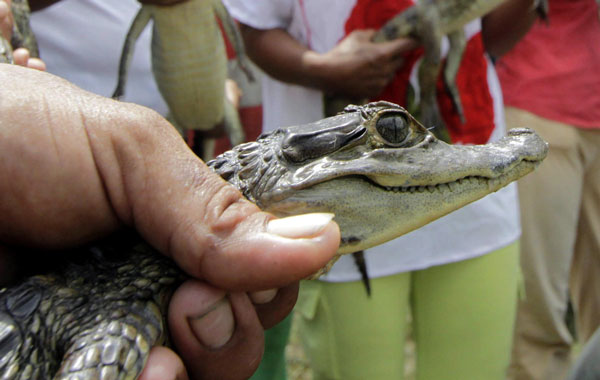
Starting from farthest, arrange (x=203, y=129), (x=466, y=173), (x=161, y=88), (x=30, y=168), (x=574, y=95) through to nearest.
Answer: (x=574, y=95) → (x=203, y=129) → (x=161, y=88) → (x=466, y=173) → (x=30, y=168)

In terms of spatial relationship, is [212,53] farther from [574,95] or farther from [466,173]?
[574,95]

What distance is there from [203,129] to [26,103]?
4.50 feet

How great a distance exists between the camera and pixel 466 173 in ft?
3.13

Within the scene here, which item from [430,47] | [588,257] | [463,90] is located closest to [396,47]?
[430,47]

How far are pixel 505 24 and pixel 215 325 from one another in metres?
1.65

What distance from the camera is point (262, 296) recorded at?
0.98m

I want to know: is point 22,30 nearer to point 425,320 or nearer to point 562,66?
point 425,320

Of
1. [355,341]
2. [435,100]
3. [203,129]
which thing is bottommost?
[355,341]

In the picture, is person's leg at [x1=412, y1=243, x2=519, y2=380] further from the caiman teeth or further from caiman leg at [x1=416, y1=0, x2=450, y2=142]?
the caiman teeth

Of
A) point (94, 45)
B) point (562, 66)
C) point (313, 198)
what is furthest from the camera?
point (562, 66)

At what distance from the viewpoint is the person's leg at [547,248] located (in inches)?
96.2

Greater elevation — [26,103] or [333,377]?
[26,103]

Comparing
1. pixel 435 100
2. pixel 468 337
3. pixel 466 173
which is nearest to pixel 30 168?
pixel 466 173

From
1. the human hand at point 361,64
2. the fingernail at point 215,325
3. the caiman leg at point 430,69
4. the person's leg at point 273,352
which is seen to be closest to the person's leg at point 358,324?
the person's leg at point 273,352
